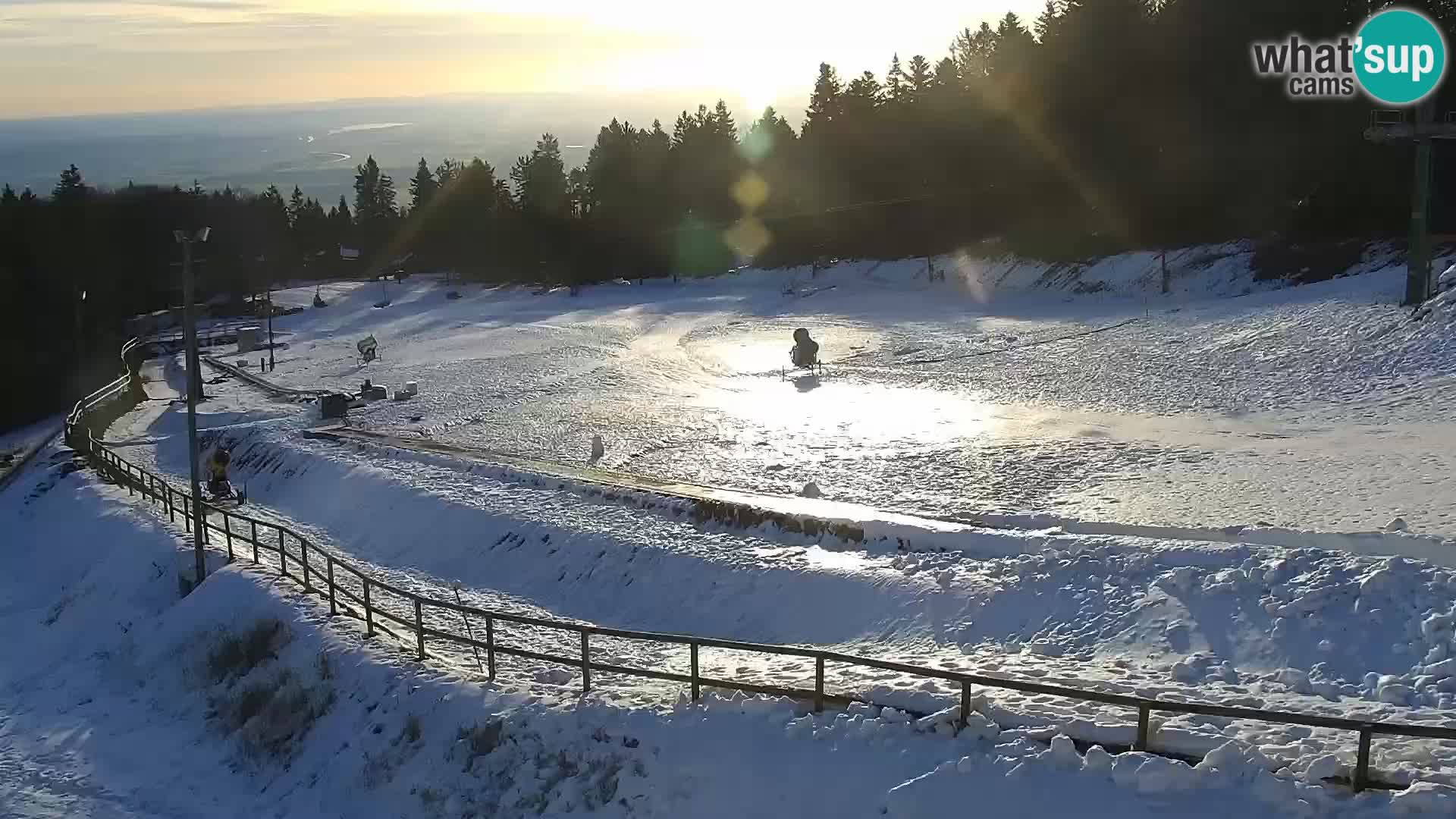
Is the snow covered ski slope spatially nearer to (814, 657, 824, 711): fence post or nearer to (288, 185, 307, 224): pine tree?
(814, 657, 824, 711): fence post

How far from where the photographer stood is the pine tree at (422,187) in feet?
417

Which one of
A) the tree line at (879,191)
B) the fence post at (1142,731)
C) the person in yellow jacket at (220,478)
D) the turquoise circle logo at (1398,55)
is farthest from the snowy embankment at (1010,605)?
the turquoise circle logo at (1398,55)

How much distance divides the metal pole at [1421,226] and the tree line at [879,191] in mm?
3475

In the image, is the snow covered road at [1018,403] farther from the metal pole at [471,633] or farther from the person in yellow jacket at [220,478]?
the metal pole at [471,633]

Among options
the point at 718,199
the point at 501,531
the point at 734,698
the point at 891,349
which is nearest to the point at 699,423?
the point at 501,531

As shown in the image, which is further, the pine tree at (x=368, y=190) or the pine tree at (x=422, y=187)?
the pine tree at (x=368, y=190)

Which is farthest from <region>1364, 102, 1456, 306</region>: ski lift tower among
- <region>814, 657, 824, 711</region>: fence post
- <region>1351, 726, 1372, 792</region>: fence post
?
<region>814, 657, 824, 711</region>: fence post

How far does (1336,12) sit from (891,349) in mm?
29075

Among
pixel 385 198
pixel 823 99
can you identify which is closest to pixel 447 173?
pixel 385 198

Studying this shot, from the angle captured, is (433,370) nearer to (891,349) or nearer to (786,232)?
(891,349)

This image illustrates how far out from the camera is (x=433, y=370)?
51406mm

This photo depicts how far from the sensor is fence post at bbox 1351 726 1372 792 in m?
9.02

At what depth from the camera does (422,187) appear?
424ft

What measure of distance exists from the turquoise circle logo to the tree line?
12.5 ft
